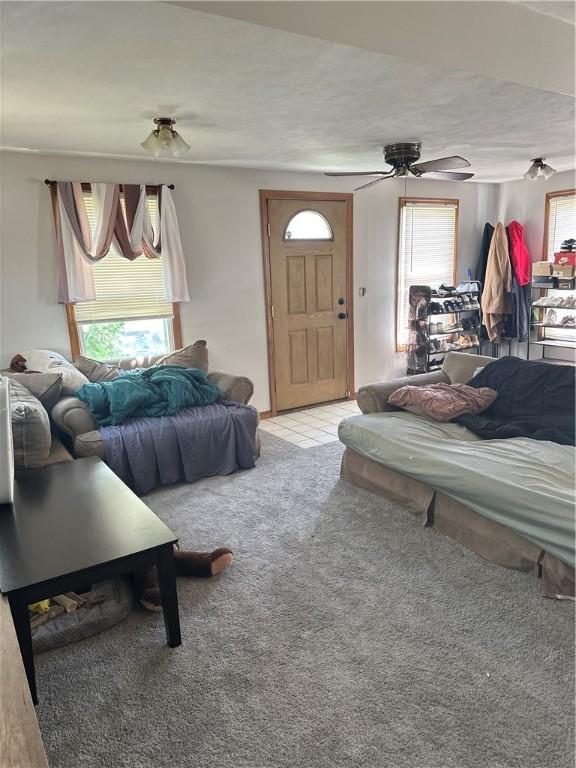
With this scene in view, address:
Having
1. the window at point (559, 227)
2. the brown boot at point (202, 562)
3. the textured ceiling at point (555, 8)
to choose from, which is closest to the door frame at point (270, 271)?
the window at point (559, 227)

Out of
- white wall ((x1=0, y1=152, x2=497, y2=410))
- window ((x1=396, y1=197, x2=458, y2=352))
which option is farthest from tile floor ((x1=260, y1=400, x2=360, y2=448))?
window ((x1=396, y1=197, x2=458, y2=352))

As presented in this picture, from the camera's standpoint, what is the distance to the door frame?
4863 millimetres

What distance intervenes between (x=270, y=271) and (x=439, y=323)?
2.11 m

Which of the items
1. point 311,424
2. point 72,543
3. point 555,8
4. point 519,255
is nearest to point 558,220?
point 519,255

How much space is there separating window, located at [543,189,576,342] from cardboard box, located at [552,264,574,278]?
1.36 ft

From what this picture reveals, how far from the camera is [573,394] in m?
3.13

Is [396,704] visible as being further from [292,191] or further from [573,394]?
[292,191]

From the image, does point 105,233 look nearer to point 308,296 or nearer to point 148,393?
point 148,393

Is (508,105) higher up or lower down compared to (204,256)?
higher up

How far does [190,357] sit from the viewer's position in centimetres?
416

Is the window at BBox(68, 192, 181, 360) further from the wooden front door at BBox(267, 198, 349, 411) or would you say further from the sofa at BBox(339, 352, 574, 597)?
the sofa at BBox(339, 352, 574, 597)

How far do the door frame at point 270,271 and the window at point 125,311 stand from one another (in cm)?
93

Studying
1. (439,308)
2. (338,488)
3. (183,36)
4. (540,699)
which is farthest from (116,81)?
(439,308)

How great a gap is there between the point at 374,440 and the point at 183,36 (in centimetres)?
217
